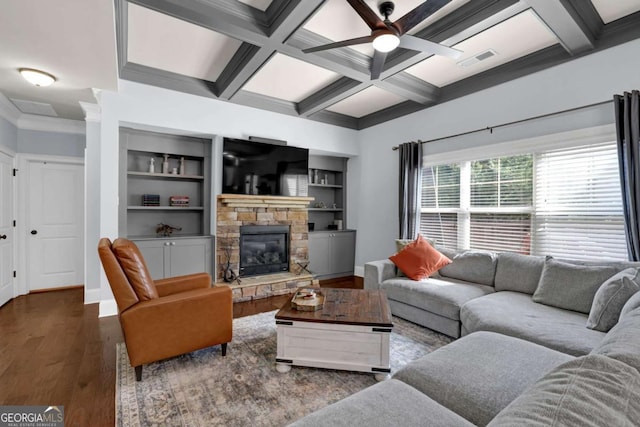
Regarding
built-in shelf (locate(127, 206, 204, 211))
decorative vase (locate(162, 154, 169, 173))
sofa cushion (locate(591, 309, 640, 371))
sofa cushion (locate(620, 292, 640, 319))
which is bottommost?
sofa cushion (locate(620, 292, 640, 319))

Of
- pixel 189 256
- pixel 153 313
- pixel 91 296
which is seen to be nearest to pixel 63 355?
pixel 153 313

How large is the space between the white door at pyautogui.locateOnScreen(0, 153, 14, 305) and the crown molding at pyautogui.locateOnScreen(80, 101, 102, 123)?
1.18 m

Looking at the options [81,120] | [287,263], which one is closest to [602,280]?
[287,263]

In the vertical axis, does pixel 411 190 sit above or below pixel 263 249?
above

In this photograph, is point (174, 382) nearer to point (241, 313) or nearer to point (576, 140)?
point (241, 313)

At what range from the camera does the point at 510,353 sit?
1.58 m

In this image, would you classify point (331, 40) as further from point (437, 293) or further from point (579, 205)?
point (579, 205)

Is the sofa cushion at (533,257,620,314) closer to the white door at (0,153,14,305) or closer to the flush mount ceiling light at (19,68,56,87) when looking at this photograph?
the flush mount ceiling light at (19,68,56,87)

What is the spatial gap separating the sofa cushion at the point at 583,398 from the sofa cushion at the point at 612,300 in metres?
1.71

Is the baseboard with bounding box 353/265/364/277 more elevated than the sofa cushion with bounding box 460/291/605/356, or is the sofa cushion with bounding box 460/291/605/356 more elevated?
the sofa cushion with bounding box 460/291/605/356

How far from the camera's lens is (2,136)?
3738mm

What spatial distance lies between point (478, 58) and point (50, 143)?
19.2 feet

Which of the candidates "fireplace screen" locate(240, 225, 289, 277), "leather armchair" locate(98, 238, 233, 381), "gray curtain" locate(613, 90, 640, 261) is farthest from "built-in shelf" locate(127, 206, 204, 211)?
"gray curtain" locate(613, 90, 640, 261)

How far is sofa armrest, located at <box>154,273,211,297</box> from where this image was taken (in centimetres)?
266
